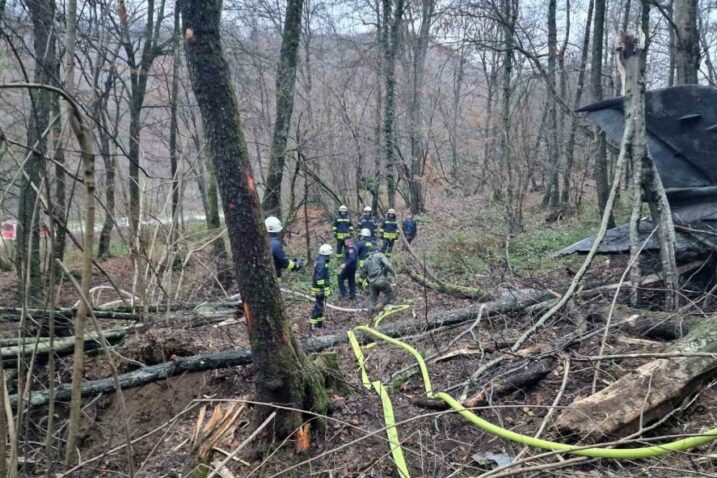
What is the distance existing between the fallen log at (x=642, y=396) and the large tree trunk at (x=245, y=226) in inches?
70.1

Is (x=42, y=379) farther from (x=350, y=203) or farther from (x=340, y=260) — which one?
(x=350, y=203)

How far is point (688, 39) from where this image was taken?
763 centimetres

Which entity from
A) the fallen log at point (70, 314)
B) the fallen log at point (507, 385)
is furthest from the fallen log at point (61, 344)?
the fallen log at point (507, 385)

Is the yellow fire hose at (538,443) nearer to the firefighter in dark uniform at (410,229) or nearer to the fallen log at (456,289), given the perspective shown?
the fallen log at (456,289)

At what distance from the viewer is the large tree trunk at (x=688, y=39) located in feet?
24.8

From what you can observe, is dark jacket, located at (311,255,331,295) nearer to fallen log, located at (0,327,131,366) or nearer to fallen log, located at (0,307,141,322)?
fallen log, located at (0,307,141,322)

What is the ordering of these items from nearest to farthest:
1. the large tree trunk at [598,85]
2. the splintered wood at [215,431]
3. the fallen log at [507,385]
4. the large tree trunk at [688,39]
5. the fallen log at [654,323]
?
the splintered wood at [215,431] → the fallen log at [507,385] → the fallen log at [654,323] → the large tree trunk at [688,39] → the large tree trunk at [598,85]

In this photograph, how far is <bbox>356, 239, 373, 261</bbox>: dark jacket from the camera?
10846mm

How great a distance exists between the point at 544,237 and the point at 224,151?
1116 cm

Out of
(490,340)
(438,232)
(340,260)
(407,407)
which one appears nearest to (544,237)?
(438,232)

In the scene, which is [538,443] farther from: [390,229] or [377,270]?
[390,229]

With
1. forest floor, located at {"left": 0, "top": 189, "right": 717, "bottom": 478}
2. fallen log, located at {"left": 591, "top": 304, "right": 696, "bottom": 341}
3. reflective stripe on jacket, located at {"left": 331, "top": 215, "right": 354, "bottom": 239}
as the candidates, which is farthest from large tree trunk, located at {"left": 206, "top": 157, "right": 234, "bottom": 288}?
fallen log, located at {"left": 591, "top": 304, "right": 696, "bottom": 341}

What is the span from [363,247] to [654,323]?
7.32 m

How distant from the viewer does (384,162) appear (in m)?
16.6
